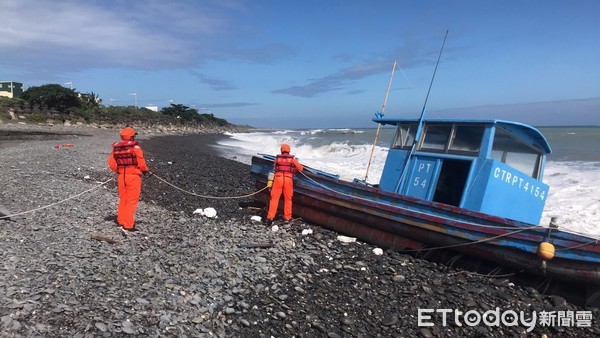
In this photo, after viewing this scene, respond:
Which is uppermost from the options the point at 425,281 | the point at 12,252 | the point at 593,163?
the point at 593,163

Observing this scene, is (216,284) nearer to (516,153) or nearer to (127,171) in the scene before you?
(127,171)

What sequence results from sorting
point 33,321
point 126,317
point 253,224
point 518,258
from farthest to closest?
point 253,224, point 518,258, point 126,317, point 33,321

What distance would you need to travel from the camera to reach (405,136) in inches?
336

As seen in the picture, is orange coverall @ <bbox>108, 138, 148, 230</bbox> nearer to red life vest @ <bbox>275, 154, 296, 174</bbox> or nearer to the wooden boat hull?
red life vest @ <bbox>275, 154, 296, 174</bbox>

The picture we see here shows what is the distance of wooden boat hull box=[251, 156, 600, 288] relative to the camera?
5.64 meters

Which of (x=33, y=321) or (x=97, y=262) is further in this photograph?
(x=97, y=262)

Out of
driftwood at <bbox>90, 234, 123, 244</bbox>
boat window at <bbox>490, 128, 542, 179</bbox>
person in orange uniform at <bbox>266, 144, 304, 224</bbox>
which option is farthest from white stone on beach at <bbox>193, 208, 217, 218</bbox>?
boat window at <bbox>490, 128, 542, 179</bbox>

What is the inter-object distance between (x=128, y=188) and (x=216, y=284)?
9.15 feet

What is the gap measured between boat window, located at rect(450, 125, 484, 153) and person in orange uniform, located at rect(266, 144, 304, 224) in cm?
305

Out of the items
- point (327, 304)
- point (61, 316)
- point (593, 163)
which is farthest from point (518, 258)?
point (593, 163)

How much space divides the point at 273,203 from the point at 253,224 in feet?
1.92

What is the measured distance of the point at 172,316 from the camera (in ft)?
15.3

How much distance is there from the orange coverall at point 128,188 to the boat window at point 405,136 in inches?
193

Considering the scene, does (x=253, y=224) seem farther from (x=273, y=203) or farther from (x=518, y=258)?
(x=518, y=258)
